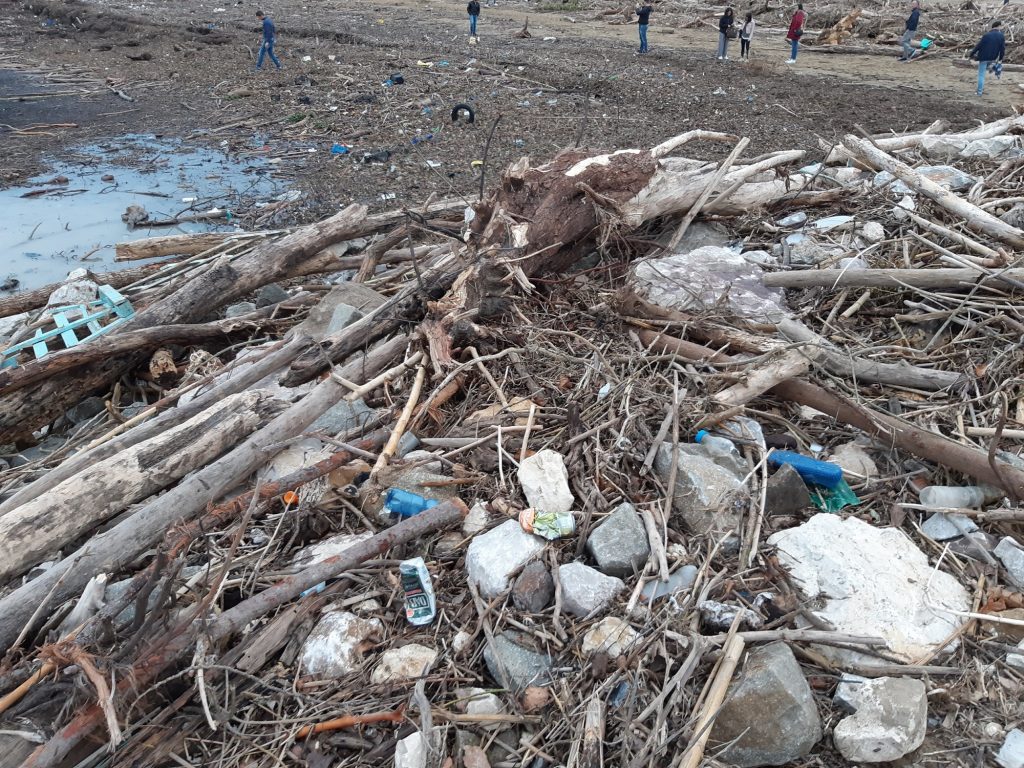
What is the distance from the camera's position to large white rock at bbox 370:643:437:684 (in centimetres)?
209

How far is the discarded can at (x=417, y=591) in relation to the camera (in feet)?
7.36

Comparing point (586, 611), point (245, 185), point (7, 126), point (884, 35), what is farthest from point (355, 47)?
point (586, 611)

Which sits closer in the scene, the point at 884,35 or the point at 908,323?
the point at 908,323

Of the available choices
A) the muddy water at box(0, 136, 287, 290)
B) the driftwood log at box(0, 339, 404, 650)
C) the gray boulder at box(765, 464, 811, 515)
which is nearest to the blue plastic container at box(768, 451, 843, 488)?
the gray boulder at box(765, 464, 811, 515)

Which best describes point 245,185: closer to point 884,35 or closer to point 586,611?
point 586,611

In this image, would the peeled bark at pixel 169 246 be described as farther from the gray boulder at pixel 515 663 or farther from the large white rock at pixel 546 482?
the gray boulder at pixel 515 663

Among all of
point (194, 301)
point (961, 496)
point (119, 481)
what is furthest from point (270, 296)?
point (961, 496)

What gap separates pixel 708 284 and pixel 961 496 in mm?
1640

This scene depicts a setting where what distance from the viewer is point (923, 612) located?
217 centimetres

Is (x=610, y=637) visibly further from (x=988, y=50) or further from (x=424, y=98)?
(x=988, y=50)

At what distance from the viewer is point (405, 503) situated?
2615 millimetres

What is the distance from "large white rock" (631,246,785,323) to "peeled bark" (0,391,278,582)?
2.03 metres

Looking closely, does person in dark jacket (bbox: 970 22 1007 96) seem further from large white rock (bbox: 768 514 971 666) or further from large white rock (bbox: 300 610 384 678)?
large white rock (bbox: 300 610 384 678)

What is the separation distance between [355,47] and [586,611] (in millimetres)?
15980
